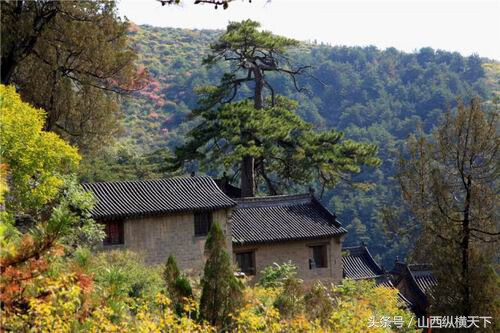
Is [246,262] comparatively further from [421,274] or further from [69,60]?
[421,274]

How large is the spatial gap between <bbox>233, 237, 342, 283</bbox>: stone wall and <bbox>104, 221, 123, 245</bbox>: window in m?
4.48

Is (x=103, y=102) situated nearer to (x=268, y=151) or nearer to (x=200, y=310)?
(x=268, y=151)

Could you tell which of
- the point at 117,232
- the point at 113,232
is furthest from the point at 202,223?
the point at 113,232

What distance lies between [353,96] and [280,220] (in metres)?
68.4

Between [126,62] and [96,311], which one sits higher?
[126,62]

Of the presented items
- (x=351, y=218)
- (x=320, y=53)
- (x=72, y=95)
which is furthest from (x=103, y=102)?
(x=320, y=53)

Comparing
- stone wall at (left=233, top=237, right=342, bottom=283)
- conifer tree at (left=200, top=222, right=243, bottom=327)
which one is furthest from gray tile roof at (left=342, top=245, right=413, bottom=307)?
conifer tree at (left=200, top=222, right=243, bottom=327)

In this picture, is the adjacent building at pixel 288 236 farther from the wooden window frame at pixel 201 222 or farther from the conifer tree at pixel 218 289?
the conifer tree at pixel 218 289

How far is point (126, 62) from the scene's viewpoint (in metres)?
29.5

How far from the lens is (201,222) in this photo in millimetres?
28891

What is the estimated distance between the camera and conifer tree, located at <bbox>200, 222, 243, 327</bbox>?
548 inches

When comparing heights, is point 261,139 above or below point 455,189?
above

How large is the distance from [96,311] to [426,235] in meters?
11.1

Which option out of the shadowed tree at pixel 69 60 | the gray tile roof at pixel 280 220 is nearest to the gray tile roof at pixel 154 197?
the gray tile roof at pixel 280 220
